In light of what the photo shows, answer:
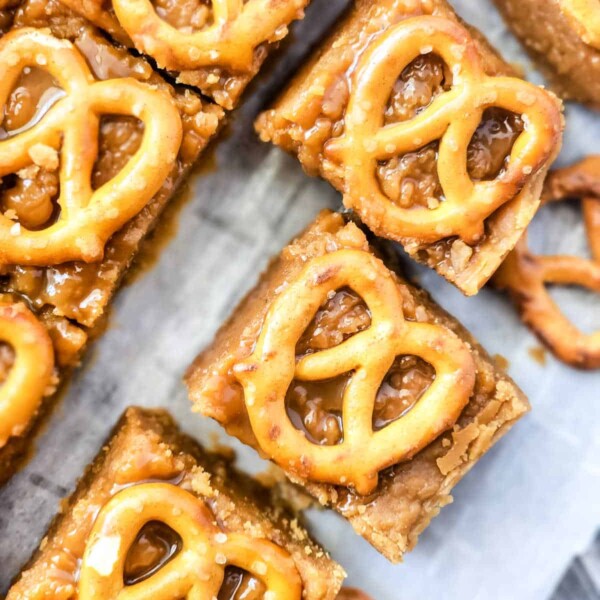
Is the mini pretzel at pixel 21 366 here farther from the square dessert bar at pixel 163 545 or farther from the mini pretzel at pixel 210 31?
the mini pretzel at pixel 210 31

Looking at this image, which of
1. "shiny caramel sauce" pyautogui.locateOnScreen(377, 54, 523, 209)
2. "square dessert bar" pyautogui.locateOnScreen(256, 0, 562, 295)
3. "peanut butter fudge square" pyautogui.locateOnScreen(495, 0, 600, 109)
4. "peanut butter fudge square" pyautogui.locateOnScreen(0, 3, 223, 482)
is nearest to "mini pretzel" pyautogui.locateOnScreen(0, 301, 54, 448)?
"peanut butter fudge square" pyautogui.locateOnScreen(0, 3, 223, 482)

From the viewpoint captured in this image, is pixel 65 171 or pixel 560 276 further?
pixel 560 276

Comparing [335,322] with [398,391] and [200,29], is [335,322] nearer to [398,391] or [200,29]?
[398,391]

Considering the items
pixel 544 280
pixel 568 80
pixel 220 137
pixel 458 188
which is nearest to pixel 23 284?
pixel 220 137

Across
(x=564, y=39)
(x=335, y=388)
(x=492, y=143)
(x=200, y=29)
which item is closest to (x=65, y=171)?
(x=200, y=29)

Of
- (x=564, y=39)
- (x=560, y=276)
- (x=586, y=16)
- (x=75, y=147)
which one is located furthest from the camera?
(x=560, y=276)

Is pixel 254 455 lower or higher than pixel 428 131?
lower

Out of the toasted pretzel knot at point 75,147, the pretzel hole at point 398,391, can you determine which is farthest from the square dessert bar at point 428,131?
the toasted pretzel knot at point 75,147
